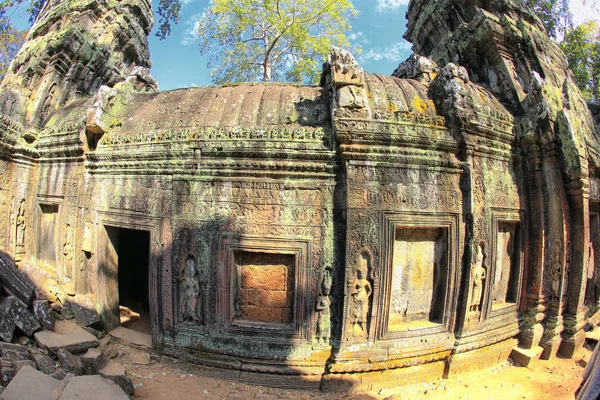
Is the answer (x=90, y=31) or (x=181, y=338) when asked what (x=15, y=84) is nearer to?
(x=90, y=31)

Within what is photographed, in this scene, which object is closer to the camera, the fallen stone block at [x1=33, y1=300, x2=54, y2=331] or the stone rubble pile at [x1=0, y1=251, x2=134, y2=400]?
the stone rubble pile at [x1=0, y1=251, x2=134, y2=400]

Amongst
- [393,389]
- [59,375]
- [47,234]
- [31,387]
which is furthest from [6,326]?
[393,389]

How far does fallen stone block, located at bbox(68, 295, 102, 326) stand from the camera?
560 cm

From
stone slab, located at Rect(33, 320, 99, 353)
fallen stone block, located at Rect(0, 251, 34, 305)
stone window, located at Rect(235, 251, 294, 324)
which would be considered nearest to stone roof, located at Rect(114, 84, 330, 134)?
stone window, located at Rect(235, 251, 294, 324)

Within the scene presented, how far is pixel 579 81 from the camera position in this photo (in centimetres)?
1523

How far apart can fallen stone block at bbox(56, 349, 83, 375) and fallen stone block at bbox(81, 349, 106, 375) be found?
71mm

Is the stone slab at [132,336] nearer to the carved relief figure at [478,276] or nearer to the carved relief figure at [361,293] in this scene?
the carved relief figure at [361,293]

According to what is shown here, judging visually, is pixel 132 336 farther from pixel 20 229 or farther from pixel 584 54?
pixel 584 54

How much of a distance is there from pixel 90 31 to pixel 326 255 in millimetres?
8405

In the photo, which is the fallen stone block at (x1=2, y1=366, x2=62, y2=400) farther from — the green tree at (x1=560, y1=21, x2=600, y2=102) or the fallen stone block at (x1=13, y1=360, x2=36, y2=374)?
the green tree at (x1=560, y1=21, x2=600, y2=102)

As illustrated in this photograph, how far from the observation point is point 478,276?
16.8ft

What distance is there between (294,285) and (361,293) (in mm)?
956

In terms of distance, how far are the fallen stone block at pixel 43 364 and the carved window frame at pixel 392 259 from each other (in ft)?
13.4

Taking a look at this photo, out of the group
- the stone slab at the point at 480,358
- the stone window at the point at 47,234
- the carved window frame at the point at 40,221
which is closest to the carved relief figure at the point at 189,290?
the carved window frame at the point at 40,221
